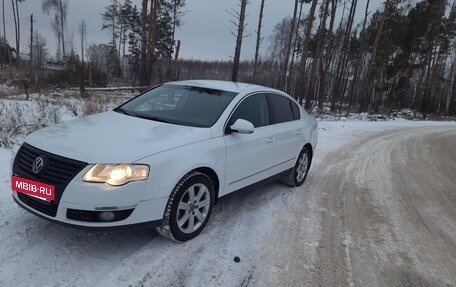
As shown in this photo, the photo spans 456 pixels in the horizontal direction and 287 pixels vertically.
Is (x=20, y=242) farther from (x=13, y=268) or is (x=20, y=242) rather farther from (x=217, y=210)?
(x=217, y=210)

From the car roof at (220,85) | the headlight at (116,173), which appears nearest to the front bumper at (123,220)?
the headlight at (116,173)

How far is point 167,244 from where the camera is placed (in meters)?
3.73

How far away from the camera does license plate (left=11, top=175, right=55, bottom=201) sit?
3.15 meters

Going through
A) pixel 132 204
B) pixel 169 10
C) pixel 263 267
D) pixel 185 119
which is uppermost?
pixel 169 10

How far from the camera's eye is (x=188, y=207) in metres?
3.77

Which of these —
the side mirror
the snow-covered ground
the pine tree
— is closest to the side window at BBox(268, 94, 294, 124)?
the side mirror

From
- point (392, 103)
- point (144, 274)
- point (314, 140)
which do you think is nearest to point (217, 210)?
point (144, 274)

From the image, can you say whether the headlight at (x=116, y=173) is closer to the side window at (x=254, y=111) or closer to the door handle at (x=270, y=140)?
the side window at (x=254, y=111)

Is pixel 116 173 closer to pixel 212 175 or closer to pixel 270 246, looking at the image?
pixel 212 175

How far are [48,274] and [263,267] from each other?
1.88 metres

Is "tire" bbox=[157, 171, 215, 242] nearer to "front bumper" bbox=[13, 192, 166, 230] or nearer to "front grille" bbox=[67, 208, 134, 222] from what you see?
"front bumper" bbox=[13, 192, 166, 230]

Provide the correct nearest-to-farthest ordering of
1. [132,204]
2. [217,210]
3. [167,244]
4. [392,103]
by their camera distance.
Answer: [132,204]
[167,244]
[217,210]
[392,103]

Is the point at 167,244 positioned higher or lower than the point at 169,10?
lower

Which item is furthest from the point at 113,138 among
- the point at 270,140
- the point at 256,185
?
the point at 270,140
